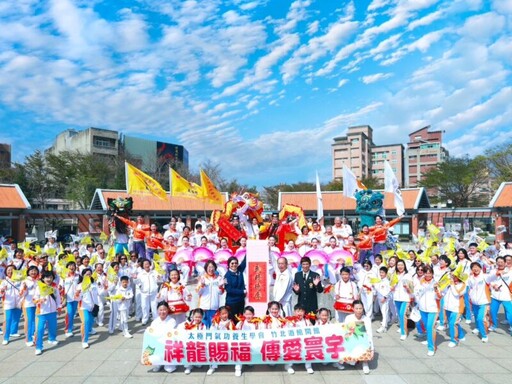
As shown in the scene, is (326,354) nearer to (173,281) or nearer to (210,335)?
(210,335)

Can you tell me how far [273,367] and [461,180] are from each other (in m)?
38.5

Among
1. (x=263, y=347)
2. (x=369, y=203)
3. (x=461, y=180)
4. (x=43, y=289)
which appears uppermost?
(x=461, y=180)

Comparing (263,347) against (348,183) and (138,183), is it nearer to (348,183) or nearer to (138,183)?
(138,183)

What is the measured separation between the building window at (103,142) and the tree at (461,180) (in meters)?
40.5

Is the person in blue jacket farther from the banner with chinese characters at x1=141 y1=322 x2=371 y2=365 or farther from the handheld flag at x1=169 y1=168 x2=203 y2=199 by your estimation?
the handheld flag at x1=169 y1=168 x2=203 y2=199

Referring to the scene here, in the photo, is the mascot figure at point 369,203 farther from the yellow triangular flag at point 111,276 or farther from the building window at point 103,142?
the building window at point 103,142

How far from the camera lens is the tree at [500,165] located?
3566 cm

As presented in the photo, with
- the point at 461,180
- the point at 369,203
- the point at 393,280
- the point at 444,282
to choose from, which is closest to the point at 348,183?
the point at 369,203

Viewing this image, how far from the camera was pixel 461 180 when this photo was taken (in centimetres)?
3834

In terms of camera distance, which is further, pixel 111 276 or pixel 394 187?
pixel 394 187

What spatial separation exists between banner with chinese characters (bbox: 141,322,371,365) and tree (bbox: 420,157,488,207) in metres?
36.8

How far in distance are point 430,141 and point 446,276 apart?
230ft

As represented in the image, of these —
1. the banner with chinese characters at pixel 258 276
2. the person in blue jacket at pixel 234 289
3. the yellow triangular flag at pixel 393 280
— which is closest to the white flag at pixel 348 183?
the yellow triangular flag at pixel 393 280

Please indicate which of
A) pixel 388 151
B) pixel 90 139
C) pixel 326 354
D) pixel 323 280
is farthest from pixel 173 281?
pixel 388 151
